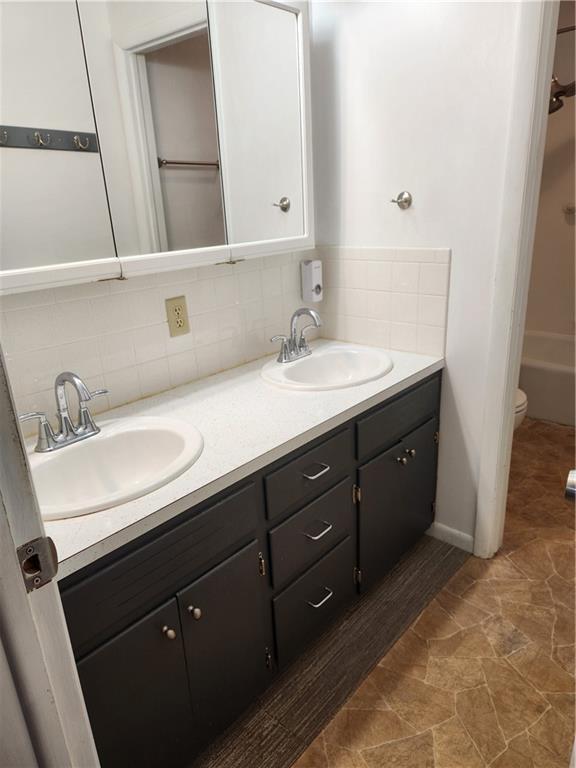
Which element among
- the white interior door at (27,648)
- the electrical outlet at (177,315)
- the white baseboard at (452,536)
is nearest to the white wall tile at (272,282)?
the electrical outlet at (177,315)

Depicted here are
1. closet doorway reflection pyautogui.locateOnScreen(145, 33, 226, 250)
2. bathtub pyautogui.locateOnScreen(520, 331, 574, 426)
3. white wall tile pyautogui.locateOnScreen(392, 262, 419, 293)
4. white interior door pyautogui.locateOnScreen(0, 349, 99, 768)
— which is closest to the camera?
white interior door pyautogui.locateOnScreen(0, 349, 99, 768)

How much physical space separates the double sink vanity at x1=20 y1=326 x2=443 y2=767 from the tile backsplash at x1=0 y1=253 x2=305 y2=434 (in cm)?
9

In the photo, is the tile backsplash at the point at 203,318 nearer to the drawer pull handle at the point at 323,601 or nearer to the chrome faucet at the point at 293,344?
the chrome faucet at the point at 293,344

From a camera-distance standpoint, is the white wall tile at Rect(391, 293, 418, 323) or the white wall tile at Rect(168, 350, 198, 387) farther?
the white wall tile at Rect(391, 293, 418, 323)

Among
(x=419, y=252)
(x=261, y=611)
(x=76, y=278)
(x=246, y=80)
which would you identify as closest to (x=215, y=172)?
(x=246, y=80)

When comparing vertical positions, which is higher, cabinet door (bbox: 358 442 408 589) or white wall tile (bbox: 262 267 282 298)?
white wall tile (bbox: 262 267 282 298)

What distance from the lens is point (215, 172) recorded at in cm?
156

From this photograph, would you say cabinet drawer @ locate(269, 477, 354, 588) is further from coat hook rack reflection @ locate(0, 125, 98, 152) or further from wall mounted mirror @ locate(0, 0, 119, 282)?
coat hook rack reflection @ locate(0, 125, 98, 152)

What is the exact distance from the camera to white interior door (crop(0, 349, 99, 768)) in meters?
0.50

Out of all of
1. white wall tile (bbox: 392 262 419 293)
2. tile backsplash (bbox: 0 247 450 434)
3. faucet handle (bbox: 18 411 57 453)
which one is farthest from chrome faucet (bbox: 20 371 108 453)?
white wall tile (bbox: 392 262 419 293)

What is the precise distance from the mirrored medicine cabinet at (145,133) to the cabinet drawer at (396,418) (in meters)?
0.66

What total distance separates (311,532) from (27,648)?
991mm

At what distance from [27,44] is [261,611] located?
1.46 meters

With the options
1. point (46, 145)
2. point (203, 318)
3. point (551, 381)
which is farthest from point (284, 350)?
point (551, 381)
